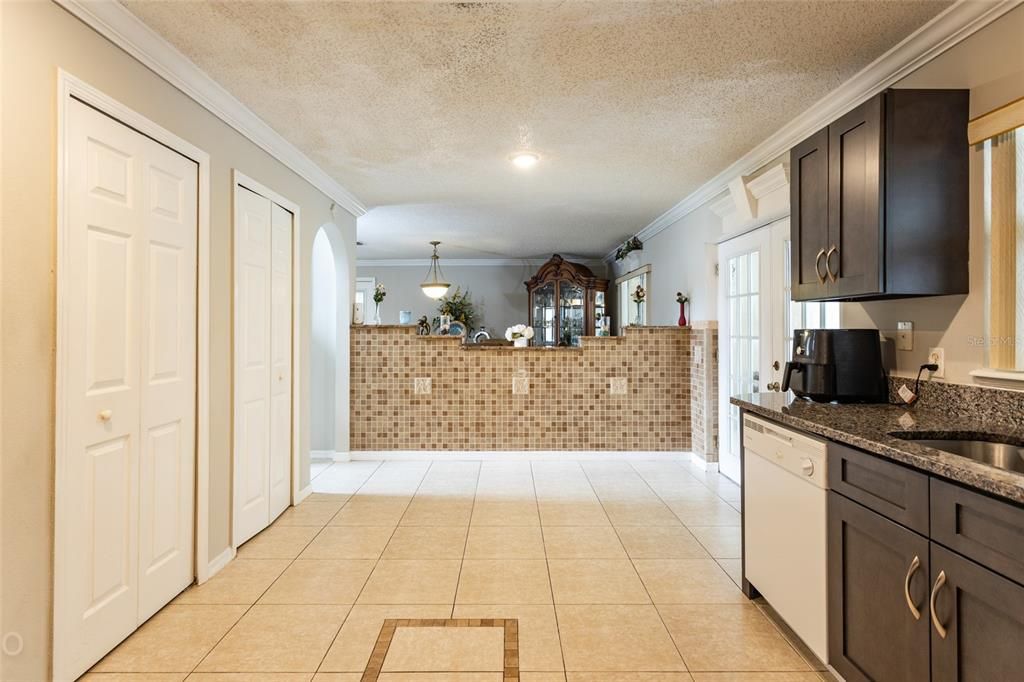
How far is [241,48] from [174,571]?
2245 mm

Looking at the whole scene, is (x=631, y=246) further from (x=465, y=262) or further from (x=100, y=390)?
(x=100, y=390)

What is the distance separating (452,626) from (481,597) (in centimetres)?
28

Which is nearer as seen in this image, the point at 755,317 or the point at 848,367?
the point at 848,367

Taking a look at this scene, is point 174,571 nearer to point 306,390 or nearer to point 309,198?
point 306,390

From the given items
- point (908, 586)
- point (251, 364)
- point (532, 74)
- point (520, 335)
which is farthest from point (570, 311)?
point (908, 586)

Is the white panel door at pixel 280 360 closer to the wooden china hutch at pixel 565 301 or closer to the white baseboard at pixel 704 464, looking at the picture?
the white baseboard at pixel 704 464

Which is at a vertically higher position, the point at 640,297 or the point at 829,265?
the point at 640,297

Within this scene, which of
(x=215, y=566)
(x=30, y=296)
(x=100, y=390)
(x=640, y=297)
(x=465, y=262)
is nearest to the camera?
(x=30, y=296)

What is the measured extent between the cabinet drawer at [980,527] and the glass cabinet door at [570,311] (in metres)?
7.02

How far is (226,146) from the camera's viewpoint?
291cm

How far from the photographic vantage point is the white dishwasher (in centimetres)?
189

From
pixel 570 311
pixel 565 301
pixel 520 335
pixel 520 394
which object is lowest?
pixel 520 394

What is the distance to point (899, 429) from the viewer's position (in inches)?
69.0

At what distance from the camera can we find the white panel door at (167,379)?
7.45 ft
